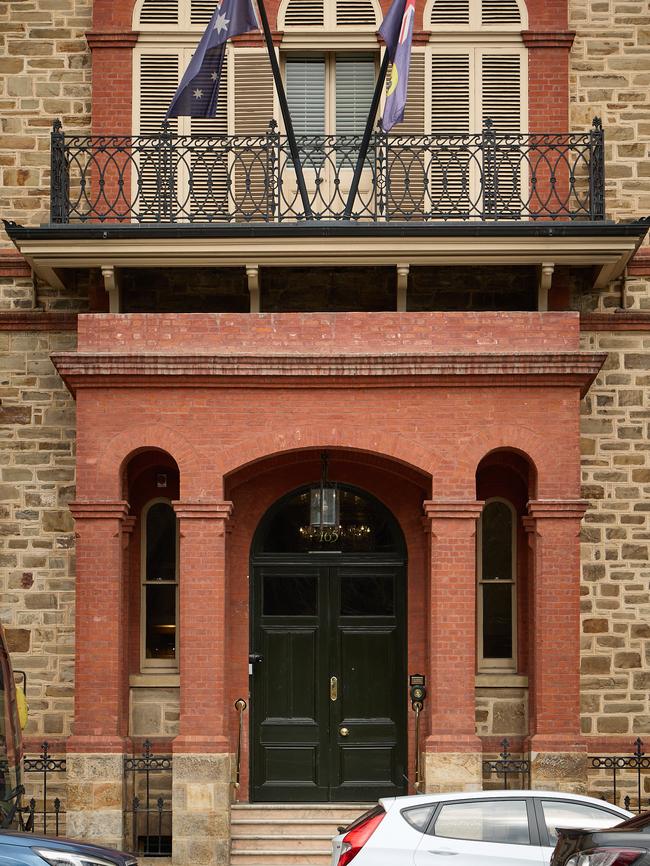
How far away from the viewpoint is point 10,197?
58.4 feet

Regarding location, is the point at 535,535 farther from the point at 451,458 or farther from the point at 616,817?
the point at 616,817

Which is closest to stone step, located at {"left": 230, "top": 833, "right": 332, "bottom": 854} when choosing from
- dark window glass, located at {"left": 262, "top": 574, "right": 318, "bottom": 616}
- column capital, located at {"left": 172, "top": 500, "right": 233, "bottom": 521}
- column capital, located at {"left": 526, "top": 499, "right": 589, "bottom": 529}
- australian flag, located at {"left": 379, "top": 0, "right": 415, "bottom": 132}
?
dark window glass, located at {"left": 262, "top": 574, "right": 318, "bottom": 616}

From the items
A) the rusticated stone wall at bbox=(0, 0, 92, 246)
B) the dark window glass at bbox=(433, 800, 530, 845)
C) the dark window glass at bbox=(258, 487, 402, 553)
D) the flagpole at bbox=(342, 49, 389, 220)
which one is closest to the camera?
the dark window glass at bbox=(433, 800, 530, 845)

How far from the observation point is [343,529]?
1755 centimetres

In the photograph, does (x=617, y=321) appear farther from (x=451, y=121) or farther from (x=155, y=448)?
(x=155, y=448)

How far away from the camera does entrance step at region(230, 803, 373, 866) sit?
51.4ft

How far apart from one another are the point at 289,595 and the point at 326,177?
5067mm

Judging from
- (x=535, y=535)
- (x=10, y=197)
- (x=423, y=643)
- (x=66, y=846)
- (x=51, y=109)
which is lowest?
(x=66, y=846)

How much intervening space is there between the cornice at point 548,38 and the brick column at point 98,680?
7.46 meters

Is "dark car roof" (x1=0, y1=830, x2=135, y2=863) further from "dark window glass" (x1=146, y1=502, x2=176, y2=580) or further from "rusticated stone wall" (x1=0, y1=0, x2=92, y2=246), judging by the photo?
"rusticated stone wall" (x1=0, y1=0, x2=92, y2=246)

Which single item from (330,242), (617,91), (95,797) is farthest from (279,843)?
(617,91)

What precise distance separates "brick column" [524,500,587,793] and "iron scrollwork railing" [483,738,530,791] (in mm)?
244

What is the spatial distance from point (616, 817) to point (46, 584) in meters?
7.97

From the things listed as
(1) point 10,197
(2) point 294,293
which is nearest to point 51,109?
(1) point 10,197
